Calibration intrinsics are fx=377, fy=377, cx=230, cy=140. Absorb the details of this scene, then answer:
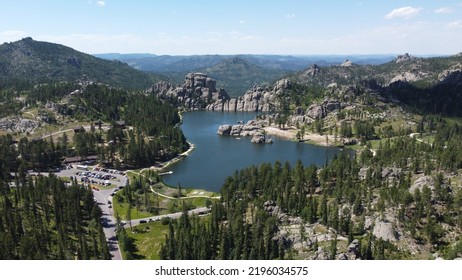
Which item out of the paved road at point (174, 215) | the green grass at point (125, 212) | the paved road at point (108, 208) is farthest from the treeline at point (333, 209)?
the green grass at point (125, 212)

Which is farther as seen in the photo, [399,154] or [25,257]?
[399,154]

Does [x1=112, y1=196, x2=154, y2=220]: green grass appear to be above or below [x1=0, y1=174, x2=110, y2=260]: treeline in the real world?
below

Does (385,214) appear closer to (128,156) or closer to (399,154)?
(399,154)

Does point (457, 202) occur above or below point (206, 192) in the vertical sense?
above

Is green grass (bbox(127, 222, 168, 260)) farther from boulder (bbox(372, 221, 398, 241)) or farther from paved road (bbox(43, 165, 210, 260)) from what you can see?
boulder (bbox(372, 221, 398, 241))

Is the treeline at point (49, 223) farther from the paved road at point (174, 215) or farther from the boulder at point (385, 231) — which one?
the boulder at point (385, 231)

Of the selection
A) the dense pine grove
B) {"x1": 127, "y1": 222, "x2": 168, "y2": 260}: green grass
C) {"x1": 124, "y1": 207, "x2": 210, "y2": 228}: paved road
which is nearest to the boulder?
{"x1": 124, "y1": 207, "x2": 210, "y2": 228}: paved road

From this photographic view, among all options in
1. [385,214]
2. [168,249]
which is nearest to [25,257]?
[168,249]
